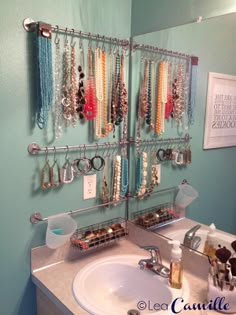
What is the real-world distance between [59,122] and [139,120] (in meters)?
0.47

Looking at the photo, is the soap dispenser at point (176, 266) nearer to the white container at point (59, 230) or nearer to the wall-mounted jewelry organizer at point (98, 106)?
the wall-mounted jewelry organizer at point (98, 106)

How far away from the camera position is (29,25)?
111cm

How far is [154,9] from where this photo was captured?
1.38 metres

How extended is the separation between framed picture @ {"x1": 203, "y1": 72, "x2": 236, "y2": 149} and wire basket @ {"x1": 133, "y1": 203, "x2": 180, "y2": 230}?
0.38 metres

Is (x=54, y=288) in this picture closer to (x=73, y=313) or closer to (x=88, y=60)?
(x=73, y=313)

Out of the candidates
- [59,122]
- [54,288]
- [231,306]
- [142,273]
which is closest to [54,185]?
[59,122]

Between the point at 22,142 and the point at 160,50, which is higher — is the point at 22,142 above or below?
below

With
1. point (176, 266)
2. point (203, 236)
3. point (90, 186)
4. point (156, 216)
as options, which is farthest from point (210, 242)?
point (90, 186)

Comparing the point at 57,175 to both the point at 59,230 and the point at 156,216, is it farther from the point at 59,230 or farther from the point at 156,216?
the point at 156,216

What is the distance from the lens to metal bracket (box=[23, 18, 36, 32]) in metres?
1.10

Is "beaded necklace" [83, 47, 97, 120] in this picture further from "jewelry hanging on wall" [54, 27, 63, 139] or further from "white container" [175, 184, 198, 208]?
"white container" [175, 184, 198, 208]

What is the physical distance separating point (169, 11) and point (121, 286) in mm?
1278

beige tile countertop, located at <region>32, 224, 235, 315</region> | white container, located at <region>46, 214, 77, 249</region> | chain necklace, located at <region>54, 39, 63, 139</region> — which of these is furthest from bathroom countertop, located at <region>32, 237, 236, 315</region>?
chain necklace, located at <region>54, 39, 63, 139</region>

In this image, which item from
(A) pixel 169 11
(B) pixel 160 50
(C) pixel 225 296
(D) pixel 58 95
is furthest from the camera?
(B) pixel 160 50
